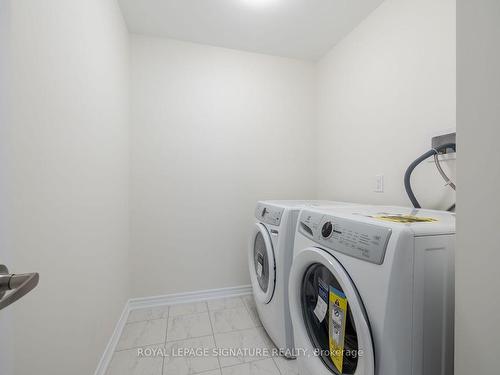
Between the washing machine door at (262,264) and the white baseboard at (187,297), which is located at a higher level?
the washing machine door at (262,264)

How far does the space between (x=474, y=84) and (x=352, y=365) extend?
891mm

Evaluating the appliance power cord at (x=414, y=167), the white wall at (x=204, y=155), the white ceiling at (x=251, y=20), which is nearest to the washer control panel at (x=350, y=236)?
the appliance power cord at (x=414, y=167)

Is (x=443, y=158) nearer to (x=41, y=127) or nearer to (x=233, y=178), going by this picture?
(x=233, y=178)

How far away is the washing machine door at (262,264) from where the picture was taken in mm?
1305

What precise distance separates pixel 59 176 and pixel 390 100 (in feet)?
5.94

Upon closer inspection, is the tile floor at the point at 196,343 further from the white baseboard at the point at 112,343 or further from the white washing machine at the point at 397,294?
the white washing machine at the point at 397,294

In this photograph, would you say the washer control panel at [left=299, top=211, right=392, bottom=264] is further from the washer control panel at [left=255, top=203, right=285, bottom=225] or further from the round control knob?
the washer control panel at [left=255, top=203, right=285, bottom=225]

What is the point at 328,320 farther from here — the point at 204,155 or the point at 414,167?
the point at 204,155

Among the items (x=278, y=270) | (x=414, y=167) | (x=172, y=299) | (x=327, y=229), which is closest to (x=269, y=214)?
(x=278, y=270)

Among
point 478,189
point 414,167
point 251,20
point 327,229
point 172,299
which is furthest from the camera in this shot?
point 172,299

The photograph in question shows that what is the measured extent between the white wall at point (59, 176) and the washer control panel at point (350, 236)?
2.77 ft

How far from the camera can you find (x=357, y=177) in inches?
68.5

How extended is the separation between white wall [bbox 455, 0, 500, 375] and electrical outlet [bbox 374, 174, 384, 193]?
1.11 meters

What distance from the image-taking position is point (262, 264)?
4.99 feet
